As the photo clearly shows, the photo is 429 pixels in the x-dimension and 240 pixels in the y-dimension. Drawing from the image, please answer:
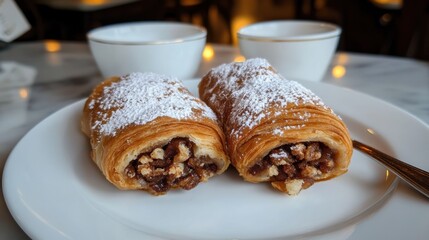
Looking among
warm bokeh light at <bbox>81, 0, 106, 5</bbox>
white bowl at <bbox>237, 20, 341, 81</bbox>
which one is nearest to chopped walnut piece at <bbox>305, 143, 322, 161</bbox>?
→ white bowl at <bbox>237, 20, 341, 81</bbox>

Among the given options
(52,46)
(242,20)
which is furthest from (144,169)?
(242,20)

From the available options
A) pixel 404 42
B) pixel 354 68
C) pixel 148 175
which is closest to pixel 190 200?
pixel 148 175

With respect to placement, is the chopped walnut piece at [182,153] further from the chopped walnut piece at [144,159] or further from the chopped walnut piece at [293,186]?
the chopped walnut piece at [293,186]

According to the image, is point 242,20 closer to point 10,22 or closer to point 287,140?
point 10,22

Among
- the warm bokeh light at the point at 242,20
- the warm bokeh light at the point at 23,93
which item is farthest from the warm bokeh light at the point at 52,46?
the warm bokeh light at the point at 242,20

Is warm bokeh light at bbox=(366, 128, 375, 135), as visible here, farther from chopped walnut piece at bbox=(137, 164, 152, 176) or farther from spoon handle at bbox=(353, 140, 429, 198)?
chopped walnut piece at bbox=(137, 164, 152, 176)

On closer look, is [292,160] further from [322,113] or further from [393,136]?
[393,136]

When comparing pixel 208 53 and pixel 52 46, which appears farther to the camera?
pixel 52 46

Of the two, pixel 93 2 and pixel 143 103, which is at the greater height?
pixel 143 103
